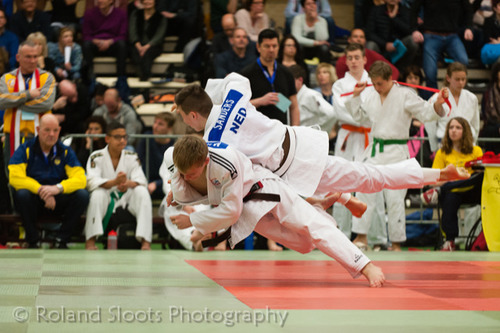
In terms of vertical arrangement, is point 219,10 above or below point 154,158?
above

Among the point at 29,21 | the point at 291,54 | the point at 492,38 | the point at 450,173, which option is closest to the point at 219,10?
the point at 291,54

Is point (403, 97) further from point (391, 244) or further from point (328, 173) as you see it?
point (328, 173)

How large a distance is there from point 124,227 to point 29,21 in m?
4.27

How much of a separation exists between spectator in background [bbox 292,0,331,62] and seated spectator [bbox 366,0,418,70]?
2.16 ft

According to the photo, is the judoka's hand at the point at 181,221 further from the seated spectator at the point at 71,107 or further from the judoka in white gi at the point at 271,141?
the seated spectator at the point at 71,107

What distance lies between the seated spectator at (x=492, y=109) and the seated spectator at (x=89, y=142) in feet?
15.2

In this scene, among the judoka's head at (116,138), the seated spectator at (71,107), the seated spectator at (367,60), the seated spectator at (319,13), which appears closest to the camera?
the judoka's head at (116,138)

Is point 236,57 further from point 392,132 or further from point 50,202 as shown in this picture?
point 50,202

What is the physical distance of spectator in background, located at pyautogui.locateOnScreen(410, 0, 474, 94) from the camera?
11.1 metres

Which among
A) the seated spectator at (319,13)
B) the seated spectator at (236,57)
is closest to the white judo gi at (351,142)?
the seated spectator at (236,57)

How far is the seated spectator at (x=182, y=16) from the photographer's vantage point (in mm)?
11555

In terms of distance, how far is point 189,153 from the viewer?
4.25 metres

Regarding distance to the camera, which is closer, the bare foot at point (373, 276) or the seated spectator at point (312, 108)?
the bare foot at point (373, 276)

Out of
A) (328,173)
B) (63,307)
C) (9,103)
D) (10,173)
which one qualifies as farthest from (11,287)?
(9,103)
